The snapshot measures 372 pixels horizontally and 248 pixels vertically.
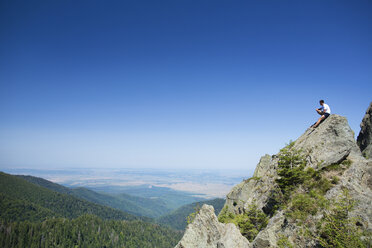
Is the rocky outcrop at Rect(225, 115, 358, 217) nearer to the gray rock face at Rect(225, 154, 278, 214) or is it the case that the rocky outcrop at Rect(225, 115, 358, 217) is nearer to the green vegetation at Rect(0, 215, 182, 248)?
the gray rock face at Rect(225, 154, 278, 214)

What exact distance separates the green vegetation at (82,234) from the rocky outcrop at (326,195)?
149m

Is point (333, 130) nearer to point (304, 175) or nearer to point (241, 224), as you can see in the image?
point (304, 175)

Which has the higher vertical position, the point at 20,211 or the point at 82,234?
the point at 20,211

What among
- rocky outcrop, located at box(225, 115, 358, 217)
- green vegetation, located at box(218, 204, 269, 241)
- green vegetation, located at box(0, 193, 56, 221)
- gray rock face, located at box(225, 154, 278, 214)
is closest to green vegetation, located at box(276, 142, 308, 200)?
rocky outcrop, located at box(225, 115, 358, 217)

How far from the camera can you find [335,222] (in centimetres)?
928

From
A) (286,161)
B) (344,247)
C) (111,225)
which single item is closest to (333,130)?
(286,161)

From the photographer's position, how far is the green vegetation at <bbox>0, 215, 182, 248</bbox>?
112 metres

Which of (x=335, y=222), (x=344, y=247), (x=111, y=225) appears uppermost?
(x=335, y=222)

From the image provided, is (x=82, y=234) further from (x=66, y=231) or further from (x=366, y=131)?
(x=366, y=131)

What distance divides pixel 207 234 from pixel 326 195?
9.08 meters

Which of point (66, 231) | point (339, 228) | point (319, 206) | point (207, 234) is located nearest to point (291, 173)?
point (319, 206)

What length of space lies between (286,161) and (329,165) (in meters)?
3.09

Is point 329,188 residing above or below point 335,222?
above

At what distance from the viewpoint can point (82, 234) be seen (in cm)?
13712
